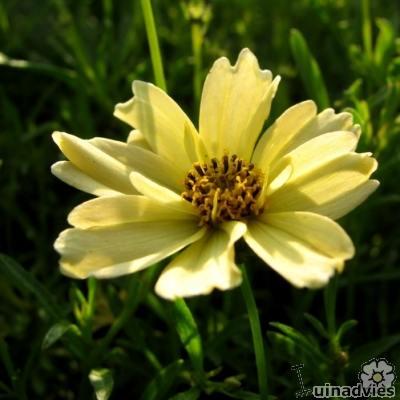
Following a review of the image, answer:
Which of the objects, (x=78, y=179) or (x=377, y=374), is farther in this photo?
A: (x=377, y=374)

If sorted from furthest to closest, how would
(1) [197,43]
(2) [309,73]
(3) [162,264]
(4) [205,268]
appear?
(1) [197,43] → (2) [309,73] → (3) [162,264] → (4) [205,268]

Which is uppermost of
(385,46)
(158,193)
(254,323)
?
(385,46)

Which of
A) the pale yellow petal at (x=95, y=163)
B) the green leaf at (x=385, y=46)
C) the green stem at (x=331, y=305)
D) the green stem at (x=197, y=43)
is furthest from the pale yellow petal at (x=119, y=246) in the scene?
the green leaf at (x=385, y=46)

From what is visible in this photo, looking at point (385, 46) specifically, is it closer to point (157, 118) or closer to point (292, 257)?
point (157, 118)

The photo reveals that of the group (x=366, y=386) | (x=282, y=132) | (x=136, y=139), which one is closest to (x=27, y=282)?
(x=136, y=139)

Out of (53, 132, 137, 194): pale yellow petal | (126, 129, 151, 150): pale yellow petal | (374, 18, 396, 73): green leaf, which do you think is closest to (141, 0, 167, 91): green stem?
(126, 129, 151, 150): pale yellow petal

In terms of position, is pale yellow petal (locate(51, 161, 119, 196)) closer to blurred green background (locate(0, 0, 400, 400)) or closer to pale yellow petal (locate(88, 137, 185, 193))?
pale yellow petal (locate(88, 137, 185, 193))

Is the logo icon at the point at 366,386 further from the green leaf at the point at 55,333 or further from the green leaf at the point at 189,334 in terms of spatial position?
the green leaf at the point at 55,333

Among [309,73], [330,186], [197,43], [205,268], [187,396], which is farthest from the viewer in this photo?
[197,43]
